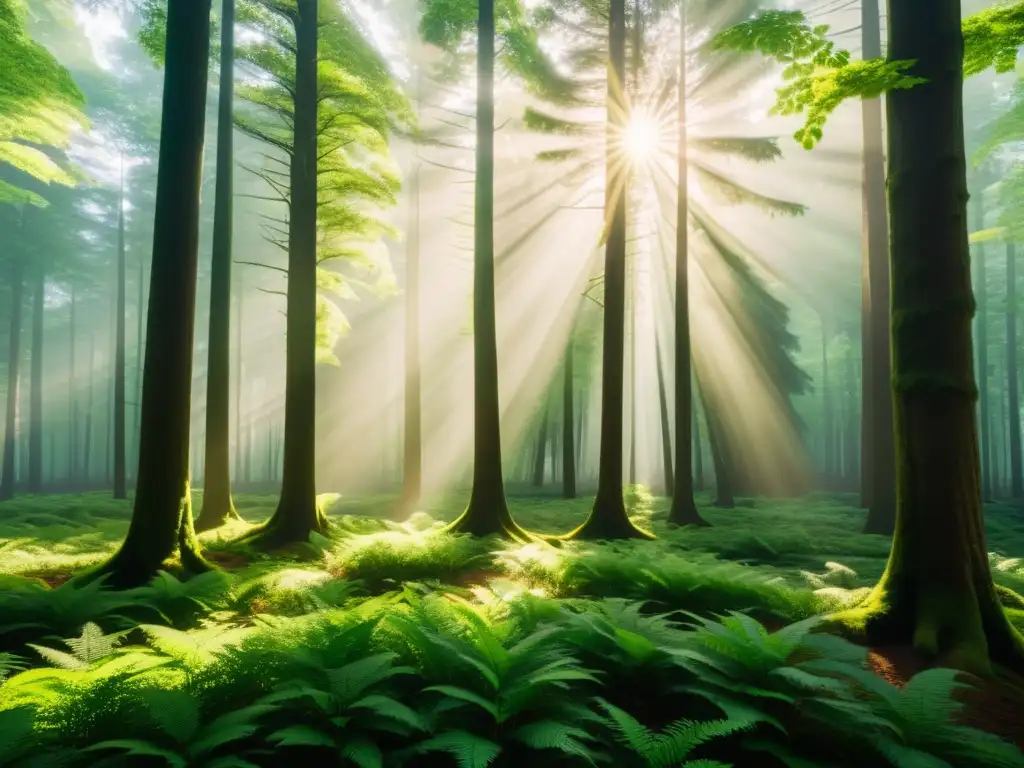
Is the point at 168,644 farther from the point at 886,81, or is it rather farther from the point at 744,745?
the point at 886,81

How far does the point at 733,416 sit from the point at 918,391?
1852 centimetres

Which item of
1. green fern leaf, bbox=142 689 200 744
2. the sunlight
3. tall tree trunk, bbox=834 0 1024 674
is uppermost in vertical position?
the sunlight

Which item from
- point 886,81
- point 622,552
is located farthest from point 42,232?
point 886,81

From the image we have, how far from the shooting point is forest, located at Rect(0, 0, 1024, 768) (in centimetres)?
306

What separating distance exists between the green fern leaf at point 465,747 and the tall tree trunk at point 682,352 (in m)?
12.1

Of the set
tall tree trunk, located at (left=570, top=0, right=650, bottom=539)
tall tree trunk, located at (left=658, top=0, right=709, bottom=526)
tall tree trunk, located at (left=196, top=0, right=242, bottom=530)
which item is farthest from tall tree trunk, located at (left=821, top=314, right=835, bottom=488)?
tall tree trunk, located at (left=196, top=0, right=242, bottom=530)

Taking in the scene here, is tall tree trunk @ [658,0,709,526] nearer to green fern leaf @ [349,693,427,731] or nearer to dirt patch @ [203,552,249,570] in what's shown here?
dirt patch @ [203,552,249,570]

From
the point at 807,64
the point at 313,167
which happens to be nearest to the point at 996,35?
the point at 807,64

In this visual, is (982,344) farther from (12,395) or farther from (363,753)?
(12,395)

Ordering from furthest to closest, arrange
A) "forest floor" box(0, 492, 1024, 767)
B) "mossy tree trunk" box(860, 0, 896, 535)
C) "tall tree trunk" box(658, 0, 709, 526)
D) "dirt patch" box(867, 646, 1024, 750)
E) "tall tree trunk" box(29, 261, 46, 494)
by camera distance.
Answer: "tall tree trunk" box(29, 261, 46, 494), "tall tree trunk" box(658, 0, 709, 526), "mossy tree trunk" box(860, 0, 896, 535), "dirt patch" box(867, 646, 1024, 750), "forest floor" box(0, 492, 1024, 767)

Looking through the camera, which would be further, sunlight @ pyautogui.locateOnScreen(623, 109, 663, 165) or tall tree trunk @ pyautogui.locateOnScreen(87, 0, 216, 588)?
sunlight @ pyautogui.locateOnScreen(623, 109, 663, 165)

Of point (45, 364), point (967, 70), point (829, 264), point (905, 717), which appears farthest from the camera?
point (45, 364)

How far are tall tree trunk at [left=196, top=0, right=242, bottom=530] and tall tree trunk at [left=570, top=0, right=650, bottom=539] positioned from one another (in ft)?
23.7

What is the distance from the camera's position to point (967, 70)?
5.77 meters
